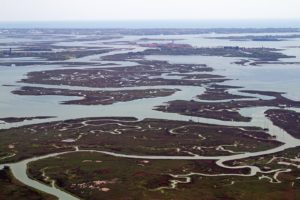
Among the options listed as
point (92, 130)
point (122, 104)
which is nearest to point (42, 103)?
point (122, 104)

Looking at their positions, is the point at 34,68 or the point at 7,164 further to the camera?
the point at 34,68

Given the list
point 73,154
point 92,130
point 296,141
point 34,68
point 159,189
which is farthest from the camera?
point 34,68

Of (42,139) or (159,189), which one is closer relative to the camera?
(159,189)

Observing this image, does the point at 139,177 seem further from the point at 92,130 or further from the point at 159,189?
the point at 92,130

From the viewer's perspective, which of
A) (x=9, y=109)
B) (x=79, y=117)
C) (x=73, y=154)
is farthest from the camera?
(x=9, y=109)

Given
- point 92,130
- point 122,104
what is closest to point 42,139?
point 92,130

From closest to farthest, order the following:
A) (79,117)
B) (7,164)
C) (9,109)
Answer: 1. (7,164)
2. (79,117)
3. (9,109)

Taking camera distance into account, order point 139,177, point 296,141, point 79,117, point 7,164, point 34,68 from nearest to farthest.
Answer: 1. point 139,177
2. point 7,164
3. point 296,141
4. point 79,117
5. point 34,68

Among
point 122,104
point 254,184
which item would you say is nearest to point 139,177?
point 254,184

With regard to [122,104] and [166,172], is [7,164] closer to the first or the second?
[166,172]
